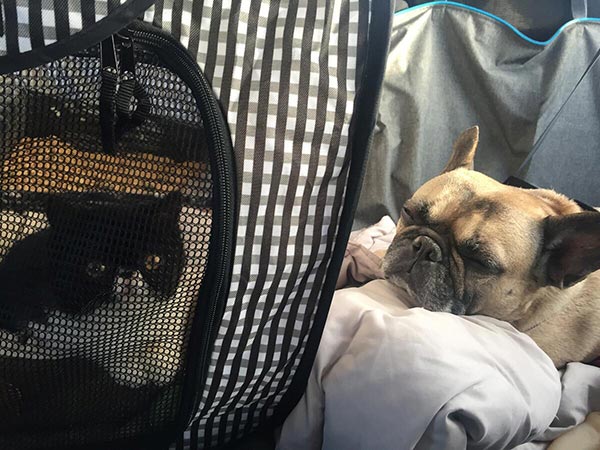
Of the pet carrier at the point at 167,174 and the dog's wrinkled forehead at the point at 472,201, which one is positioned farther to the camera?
the dog's wrinkled forehead at the point at 472,201

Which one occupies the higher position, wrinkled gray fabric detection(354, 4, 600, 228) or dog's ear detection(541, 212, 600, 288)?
wrinkled gray fabric detection(354, 4, 600, 228)

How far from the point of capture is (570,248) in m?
0.93

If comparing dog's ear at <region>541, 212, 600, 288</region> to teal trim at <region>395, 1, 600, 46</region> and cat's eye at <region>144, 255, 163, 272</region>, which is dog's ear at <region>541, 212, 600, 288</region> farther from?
cat's eye at <region>144, 255, 163, 272</region>

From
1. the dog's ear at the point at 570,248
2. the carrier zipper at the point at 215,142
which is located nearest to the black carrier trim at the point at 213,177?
the carrier zipper at the point at 215,142

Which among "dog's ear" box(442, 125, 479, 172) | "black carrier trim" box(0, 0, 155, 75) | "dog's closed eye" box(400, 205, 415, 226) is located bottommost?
"dog's closed eye" box(400, 205, 415, 226)

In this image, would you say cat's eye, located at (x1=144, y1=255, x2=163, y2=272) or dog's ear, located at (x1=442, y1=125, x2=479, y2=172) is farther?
dog's ear, located at (x1=442, y1=125, x2=479, y2=172)

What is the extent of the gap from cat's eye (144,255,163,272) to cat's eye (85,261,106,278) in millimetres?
48

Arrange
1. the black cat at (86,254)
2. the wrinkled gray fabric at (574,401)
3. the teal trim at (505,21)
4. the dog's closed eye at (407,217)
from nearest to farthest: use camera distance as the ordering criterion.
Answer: the black cat at (86,254)
the wrinkled gray fabric at (574,401)
the dog's closed eye at (407,217)
the teal trim at (505,21)

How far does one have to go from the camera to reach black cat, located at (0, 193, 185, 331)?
66 centimetres

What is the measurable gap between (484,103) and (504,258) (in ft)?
1.51

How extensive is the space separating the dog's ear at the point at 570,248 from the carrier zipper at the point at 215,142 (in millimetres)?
547

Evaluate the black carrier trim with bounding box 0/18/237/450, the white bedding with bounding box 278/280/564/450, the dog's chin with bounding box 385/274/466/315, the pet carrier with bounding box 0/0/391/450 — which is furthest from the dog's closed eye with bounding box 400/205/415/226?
the black carrier trim with bounding box 0/18/237/450

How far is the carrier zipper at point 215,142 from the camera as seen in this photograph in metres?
0.61

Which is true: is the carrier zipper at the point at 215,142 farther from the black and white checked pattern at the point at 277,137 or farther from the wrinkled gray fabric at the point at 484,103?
the wrinkled gray fabric at the point at 484,103
